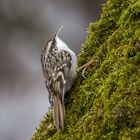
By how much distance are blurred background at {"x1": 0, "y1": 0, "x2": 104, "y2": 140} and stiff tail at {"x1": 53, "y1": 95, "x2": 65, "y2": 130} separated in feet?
18.6

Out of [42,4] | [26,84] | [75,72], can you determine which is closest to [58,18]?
[42,4]

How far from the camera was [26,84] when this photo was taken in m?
10.3

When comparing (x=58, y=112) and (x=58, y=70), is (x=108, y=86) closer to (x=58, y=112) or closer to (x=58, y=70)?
(x=58, y=112)

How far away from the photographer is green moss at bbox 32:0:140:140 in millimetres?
3191

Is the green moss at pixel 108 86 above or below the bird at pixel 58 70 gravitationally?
below

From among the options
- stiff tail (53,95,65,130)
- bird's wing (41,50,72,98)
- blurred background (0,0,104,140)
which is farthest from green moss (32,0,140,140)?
blurred background (0,0,104,140)

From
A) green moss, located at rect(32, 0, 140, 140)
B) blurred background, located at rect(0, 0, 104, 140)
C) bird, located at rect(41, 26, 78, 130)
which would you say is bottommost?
green moss, located at rect(32, 0, 140, 140)

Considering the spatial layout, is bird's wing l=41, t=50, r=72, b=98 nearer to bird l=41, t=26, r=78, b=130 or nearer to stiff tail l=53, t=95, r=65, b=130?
bird l=41, t=26, r=78, b=130

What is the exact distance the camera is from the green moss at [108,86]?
319 cm

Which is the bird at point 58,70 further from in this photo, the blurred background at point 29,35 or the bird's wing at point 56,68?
the blurred background at point 29,35

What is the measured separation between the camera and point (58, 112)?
3.87m

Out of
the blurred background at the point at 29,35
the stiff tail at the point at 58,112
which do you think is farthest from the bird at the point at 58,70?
the blurred background at the point at 29,35

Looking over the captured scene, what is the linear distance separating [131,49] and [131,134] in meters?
0.55

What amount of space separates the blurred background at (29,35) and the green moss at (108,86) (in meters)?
5.81
